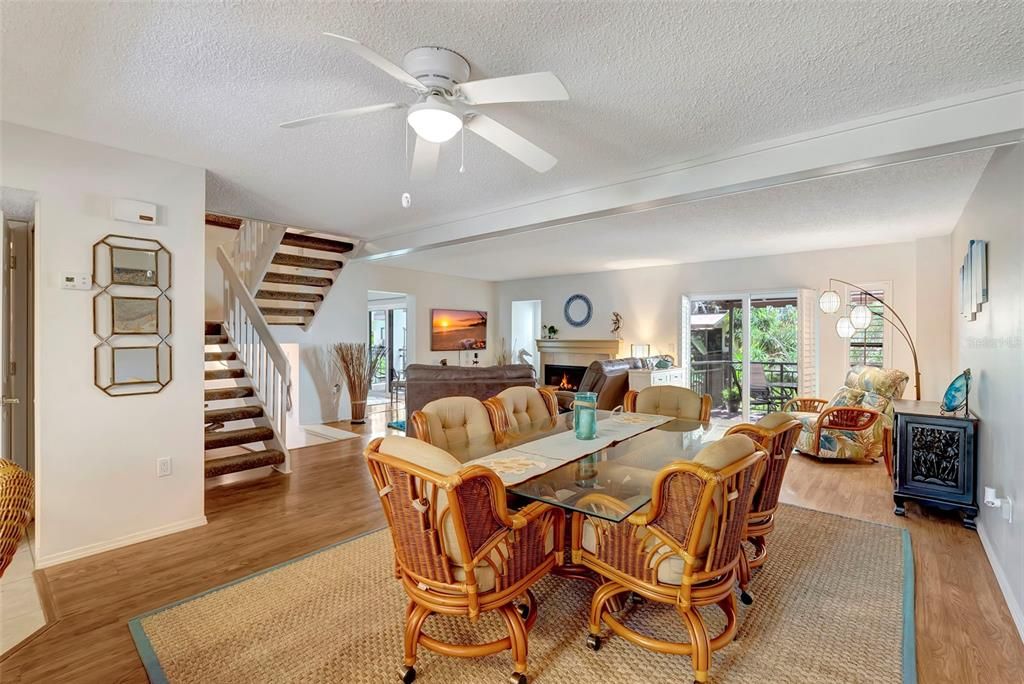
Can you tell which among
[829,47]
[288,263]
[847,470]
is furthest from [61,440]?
[847,470]

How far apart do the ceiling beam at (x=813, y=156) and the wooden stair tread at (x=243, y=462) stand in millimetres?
3007

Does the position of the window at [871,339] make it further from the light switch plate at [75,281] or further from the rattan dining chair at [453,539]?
the light switch plate at [75,281]

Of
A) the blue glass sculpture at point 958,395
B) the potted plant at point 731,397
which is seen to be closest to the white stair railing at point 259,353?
the blue glass sculpture at point 958,395

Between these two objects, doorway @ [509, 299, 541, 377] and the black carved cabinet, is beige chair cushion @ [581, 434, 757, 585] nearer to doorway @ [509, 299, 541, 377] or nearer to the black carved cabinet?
the black carved cabinet

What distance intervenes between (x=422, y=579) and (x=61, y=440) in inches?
98.3

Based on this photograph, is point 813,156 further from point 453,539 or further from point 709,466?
point 453,539

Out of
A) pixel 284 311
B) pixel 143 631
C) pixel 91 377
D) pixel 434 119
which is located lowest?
pixel 143 631

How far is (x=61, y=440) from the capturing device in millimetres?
2701

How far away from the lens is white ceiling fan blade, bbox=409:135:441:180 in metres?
2.21

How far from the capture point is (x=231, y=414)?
4.36 metres

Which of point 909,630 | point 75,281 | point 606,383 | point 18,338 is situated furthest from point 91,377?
point 909,630

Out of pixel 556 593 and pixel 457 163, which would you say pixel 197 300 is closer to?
pixel 457 163

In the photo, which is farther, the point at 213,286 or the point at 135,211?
the point at 213,286

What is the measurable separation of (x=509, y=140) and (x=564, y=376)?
250 inches
